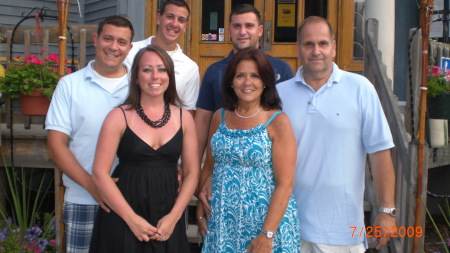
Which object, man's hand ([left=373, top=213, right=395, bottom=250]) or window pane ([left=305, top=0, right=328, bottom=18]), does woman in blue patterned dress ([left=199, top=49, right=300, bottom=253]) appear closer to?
man's hand ([left=373, top=213, right=395, bottom=250])

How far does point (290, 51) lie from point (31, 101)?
11.2 feet

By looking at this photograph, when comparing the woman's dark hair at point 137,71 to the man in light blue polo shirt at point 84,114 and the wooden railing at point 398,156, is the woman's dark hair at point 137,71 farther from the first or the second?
the wooden railing at point 398,156

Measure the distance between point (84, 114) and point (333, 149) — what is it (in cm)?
136

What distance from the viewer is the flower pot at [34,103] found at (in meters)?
4.37

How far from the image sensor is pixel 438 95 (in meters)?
4.43

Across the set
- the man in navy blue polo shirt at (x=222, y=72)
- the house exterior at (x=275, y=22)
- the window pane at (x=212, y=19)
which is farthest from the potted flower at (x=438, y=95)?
the window pane at (x=212, y=19)

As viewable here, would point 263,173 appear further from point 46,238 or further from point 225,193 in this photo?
point 46,238

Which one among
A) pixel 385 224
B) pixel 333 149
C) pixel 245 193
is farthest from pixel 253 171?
pixel 385 224

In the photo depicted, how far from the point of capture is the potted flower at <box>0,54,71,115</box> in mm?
4293

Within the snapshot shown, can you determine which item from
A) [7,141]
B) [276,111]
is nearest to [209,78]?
[276,111]

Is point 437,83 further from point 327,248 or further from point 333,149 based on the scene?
point 327,248

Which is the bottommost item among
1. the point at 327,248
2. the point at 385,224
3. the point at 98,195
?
the point at 327,248

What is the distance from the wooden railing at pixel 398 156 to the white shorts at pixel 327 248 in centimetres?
107

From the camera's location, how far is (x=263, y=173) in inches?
101
